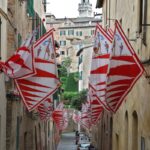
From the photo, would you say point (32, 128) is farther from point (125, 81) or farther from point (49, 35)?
point (125, 81)

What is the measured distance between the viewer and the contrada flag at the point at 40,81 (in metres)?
15.2

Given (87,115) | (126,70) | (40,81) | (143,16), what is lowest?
(87,115)

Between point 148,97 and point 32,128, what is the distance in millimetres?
18359

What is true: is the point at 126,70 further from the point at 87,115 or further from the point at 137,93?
the point at 87,115

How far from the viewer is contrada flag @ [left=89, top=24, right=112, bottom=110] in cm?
1730

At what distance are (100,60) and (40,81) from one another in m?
2.91

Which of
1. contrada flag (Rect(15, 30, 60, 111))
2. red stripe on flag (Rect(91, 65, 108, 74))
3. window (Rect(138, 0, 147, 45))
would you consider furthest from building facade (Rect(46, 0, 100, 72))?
contrada flag (Rect(15, 30, 60, 111))

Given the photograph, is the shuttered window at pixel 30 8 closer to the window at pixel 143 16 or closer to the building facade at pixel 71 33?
the window at pixel 143 16

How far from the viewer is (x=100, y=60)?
17.4 m

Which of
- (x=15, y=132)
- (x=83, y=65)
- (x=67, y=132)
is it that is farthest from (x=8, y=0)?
(x=67, y=132)

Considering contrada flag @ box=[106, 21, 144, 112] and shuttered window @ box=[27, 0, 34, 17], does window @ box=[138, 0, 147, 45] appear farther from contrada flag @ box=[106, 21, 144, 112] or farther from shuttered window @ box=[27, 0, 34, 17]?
shuttered window @ box=[27, 0, 34, 17]

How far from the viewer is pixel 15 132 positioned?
24.7m

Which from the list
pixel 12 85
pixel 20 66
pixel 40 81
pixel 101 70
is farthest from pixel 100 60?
pixel 12 85

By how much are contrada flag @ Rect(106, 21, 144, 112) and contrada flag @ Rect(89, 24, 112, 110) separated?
3.52 m
